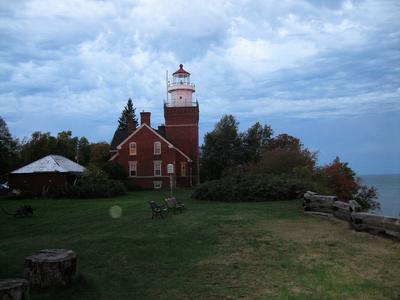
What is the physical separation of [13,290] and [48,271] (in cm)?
216

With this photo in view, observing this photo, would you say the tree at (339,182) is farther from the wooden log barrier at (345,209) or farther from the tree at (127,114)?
the tree at (127,114)

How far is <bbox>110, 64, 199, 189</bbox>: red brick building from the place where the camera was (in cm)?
5669

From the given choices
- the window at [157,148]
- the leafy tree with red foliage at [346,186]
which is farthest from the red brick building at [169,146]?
the leafy tree with red foliage at [346,186]

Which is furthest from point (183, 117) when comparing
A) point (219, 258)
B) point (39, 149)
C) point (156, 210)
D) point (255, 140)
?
point (219, 258)

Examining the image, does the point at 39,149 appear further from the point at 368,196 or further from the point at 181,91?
the point at 368,196

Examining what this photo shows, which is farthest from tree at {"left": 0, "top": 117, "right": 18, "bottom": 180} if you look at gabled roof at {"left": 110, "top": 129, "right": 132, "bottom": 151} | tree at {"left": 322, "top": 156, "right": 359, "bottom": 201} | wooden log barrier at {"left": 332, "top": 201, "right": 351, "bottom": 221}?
wooden log barrier at {"left": 332, "top": 201, "right": 351, "bottom": 221}

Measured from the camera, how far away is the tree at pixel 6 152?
175 ft

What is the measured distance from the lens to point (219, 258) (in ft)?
36.0

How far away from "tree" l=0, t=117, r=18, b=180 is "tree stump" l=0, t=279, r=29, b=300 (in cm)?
4920

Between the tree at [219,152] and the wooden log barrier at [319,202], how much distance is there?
153 feet

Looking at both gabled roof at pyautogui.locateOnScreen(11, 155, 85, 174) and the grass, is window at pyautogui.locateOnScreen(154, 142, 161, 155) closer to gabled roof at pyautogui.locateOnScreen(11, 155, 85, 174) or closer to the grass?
gabled roof at pyautogui.locateOnScreen(11, 155, 85, 174)

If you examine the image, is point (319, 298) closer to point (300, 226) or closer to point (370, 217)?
point (370, 217)

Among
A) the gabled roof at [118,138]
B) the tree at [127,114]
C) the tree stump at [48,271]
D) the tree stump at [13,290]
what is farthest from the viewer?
the tree at [127,114]

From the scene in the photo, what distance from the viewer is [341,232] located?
14.1 m
